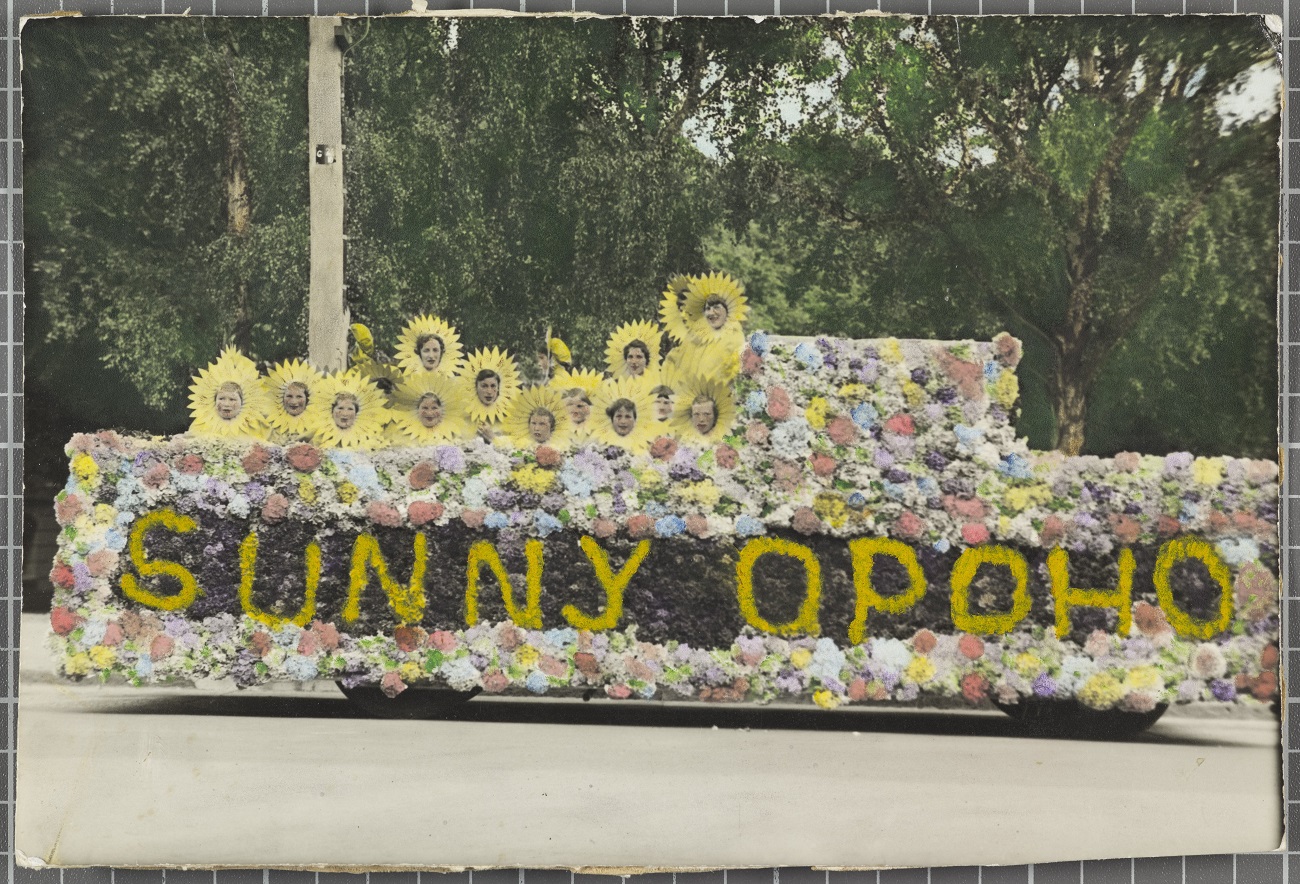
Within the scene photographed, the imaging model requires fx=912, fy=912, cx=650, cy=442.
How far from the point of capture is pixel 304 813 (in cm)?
356

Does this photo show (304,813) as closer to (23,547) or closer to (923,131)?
(23,547)

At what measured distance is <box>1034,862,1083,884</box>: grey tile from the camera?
3582 mm

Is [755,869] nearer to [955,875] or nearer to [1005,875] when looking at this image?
[955,875]

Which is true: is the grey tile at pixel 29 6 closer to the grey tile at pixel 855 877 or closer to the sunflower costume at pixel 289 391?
the sunflower costume at pixel 289 391

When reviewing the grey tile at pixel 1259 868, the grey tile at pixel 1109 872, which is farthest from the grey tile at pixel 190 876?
the grey tile at pixel 1259 868

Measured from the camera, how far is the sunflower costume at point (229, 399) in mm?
3574

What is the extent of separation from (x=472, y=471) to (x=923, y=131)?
2.21 metres

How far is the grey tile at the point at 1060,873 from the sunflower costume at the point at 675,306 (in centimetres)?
252

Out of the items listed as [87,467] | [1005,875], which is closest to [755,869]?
[1005,875]

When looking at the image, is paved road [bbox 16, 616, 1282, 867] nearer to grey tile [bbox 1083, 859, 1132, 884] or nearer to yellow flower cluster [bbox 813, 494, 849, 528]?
grey tile [bbox 1083, 859, 1132, 884]

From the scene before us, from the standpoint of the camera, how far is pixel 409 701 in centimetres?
361

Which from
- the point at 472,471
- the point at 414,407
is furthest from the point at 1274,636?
the point at 414,407

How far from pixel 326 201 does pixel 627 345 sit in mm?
1310

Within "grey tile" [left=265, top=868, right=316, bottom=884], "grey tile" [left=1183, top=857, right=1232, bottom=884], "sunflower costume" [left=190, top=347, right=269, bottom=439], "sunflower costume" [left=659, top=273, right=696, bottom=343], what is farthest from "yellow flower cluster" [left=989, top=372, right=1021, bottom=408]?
"grey tile" [left=265, top=868, right=316, bottom=884]
